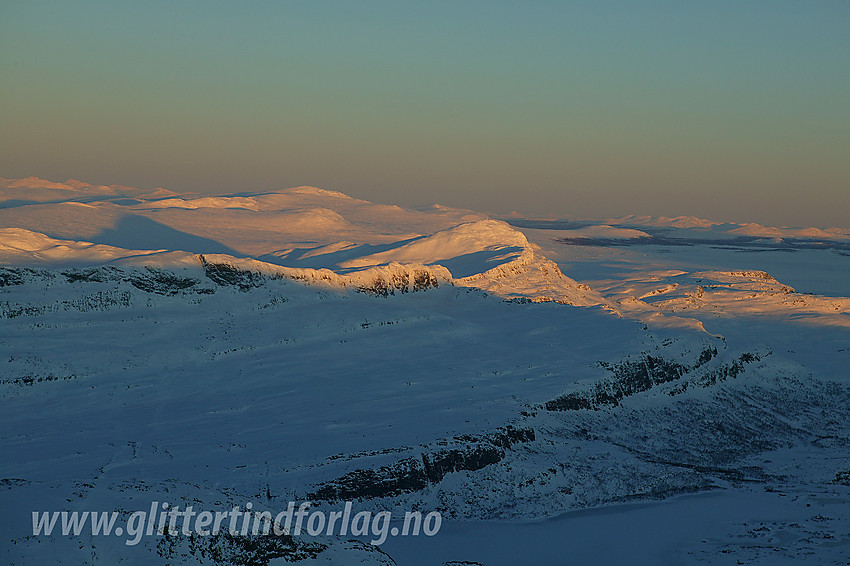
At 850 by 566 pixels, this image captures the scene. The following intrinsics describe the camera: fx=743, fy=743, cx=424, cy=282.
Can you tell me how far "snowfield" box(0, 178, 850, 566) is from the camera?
95.7 ft

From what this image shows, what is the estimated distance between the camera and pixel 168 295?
170ft

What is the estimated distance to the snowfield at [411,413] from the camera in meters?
29.2

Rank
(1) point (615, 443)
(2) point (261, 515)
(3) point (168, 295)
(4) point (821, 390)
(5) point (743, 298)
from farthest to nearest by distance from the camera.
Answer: (5) point (743, 298), (4) point (821, 390), (3) point (168, 295), (1) point (615, 443), (2) point (261, 515)

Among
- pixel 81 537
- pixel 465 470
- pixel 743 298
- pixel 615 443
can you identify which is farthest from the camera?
pixel 743 298

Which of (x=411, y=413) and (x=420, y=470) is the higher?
(x=411, y=413)

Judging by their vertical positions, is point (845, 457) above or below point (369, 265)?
below

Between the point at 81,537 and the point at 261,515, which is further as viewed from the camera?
the point at 261,515

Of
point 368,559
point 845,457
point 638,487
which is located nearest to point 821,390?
point 845,457

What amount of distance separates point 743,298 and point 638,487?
62607mm

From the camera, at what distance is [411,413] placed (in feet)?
129

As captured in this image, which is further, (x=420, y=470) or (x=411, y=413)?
(x=411, y=413)

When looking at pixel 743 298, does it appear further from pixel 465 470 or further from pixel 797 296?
pixel 465 470

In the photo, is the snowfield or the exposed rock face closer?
the snowfield

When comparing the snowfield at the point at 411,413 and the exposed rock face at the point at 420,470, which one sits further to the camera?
the exposed rock face at the point at 420,470
